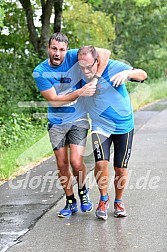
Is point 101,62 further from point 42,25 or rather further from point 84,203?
→ point 42,25

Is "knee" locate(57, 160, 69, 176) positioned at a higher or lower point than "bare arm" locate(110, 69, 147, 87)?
lower

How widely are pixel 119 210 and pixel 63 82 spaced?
61.4 inches

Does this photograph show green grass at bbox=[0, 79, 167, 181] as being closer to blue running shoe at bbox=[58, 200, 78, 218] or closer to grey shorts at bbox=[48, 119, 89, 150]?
blue running shoe at bbox=[58, 200, 78, 218]

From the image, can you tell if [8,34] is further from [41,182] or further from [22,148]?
[41,182]

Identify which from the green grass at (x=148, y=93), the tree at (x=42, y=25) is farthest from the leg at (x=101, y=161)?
the green grass at (x=148, y=93)

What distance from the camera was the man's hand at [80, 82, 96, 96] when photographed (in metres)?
6.56

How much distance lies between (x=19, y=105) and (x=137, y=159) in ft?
19.2

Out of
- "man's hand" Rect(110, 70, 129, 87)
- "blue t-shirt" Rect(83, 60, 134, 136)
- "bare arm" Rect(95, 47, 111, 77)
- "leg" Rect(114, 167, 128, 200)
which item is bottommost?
"leg" Rect(114, 167, 128, 200)

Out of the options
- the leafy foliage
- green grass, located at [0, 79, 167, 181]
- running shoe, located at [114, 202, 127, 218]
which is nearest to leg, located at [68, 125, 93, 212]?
running shoe, located at [114, 202, 127, 218]

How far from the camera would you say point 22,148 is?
12.3 m

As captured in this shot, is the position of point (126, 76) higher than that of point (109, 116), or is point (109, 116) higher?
point (126, 76)

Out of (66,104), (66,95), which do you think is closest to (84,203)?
(66,104)

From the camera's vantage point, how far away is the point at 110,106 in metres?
6.81

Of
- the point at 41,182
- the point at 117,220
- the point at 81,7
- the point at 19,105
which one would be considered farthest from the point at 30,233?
the point at 81,7
